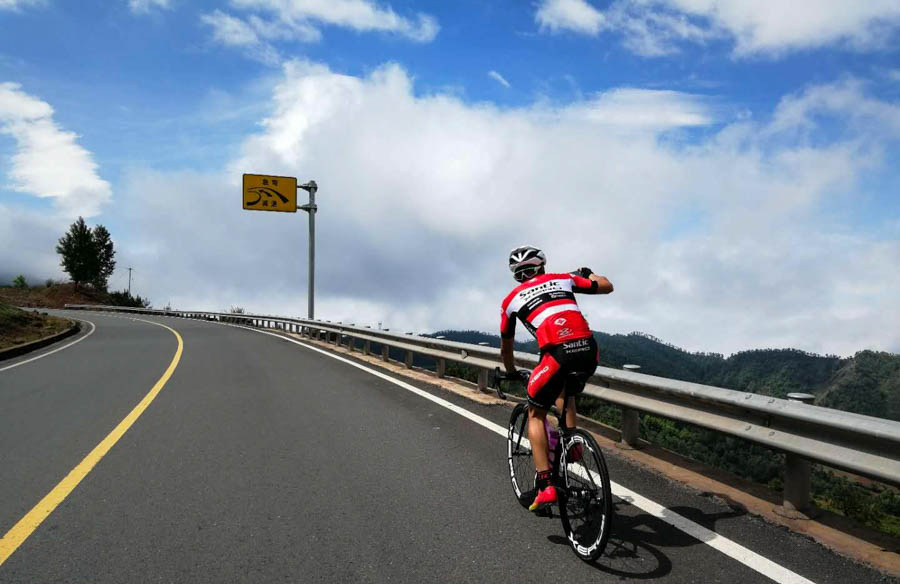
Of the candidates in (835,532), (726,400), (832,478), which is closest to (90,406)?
(726,400)

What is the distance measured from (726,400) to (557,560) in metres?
2.01

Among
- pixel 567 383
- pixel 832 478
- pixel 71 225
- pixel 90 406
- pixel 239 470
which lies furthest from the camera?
pixel 71 225

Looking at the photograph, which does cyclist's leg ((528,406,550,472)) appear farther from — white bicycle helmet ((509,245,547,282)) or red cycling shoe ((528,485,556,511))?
white bicycle helmet ((509,245,547,282))

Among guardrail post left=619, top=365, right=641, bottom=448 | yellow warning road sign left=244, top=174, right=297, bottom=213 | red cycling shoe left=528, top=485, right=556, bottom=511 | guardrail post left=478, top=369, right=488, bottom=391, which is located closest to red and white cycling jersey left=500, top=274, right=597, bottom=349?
red cycling shoe left=528, top=485, right=556, bottom=511

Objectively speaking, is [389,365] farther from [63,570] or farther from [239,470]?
[63,570]

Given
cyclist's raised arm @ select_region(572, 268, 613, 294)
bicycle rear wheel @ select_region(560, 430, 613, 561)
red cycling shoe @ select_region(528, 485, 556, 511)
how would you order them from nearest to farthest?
bicycle rear wheel @ select_region(560, 430, 613, 561) < red cycling shoe @ select_region(528, 485, 556, 511) < cyclist's raised arm @ select_region(572, 268, 613, 294)

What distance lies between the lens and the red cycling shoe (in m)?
3.65

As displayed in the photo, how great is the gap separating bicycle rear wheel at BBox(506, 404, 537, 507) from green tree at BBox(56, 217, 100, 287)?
94756 millimetres

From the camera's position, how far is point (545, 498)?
3.68 m

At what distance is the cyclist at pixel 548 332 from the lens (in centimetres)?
374

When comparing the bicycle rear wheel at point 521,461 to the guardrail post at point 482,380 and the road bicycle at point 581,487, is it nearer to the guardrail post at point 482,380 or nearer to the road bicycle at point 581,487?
the road bicycle at point 581,487

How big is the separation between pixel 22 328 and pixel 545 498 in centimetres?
2884

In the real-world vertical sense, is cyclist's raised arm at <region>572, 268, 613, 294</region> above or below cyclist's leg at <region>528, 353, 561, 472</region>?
above

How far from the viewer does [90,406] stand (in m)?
8.42
